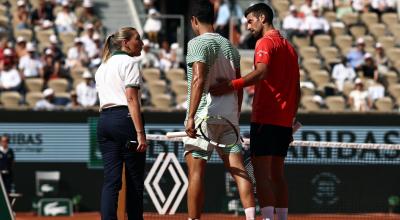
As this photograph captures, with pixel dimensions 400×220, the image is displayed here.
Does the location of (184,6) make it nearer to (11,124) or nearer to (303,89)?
(303,89)

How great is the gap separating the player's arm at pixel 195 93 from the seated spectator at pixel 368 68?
14.4 m

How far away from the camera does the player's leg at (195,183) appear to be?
33.3 ft

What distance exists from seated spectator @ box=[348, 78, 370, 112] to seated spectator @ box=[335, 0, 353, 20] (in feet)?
12.2

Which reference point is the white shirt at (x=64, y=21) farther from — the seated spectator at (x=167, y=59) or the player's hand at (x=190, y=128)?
the player's hand at (x=190, y=128)

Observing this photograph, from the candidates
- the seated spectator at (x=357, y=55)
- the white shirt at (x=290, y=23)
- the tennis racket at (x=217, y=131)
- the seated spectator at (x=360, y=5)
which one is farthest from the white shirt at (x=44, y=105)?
the tennis racket at (x=217, y=131)

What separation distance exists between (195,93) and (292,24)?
606 inches

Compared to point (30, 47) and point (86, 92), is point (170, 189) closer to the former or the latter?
point (86, 92)

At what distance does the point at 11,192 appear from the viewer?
20.1 metres

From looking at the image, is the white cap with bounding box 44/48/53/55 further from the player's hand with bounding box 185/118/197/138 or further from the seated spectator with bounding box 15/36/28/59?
the player's hand with bounding box 185/118/197/138

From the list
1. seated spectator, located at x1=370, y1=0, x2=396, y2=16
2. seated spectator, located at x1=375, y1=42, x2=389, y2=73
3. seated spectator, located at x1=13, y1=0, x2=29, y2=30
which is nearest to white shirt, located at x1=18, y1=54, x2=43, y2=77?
seated spectator, located at x1=13, y1=0, x2=29, y2=30

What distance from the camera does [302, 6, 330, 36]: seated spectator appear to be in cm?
2516

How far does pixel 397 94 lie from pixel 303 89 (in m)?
2.16

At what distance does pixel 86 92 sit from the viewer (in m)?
21.5

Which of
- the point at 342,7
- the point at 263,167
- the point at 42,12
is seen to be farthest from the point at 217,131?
the point at 342,7
